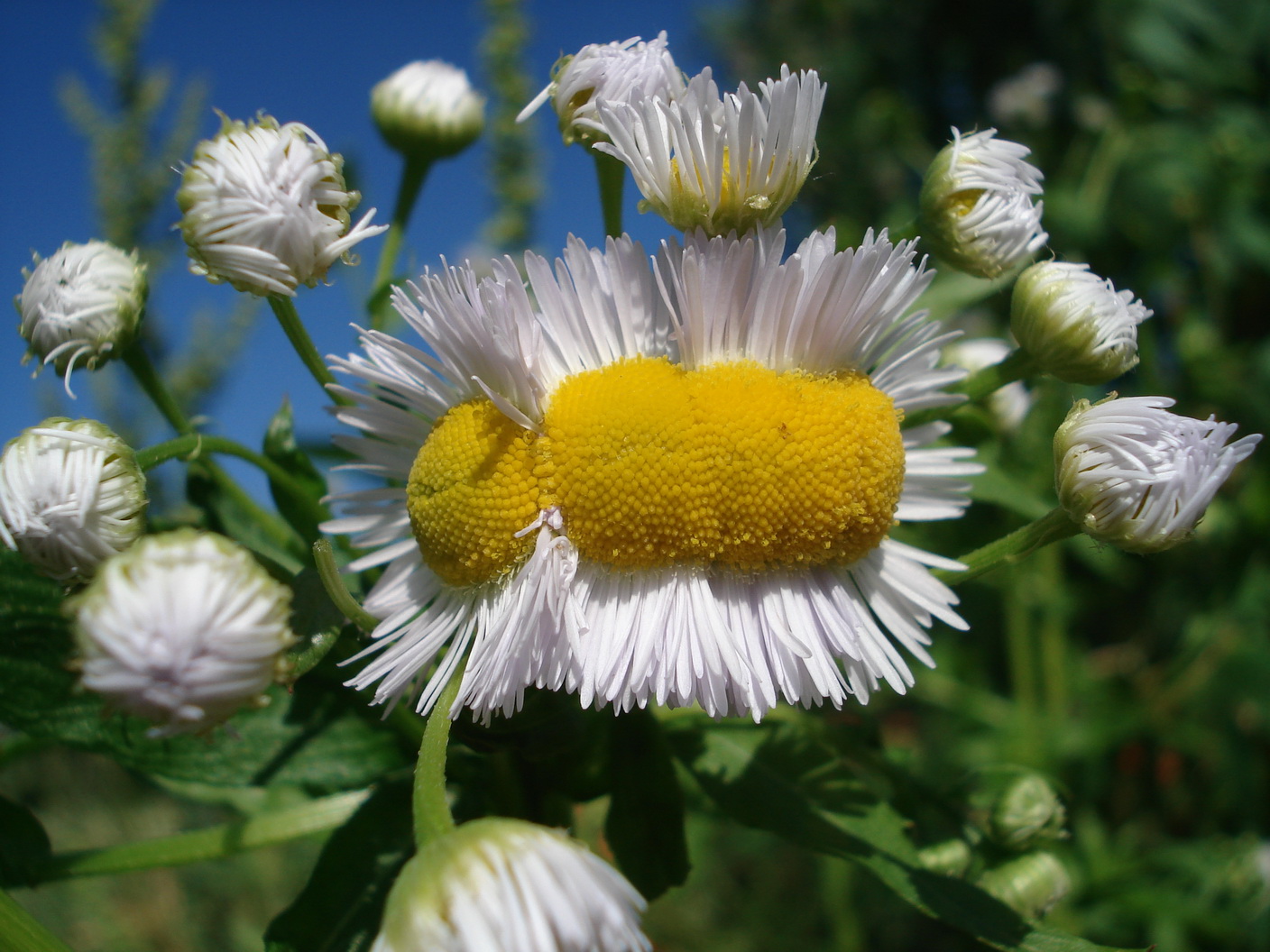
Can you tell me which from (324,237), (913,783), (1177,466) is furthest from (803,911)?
(324,237)

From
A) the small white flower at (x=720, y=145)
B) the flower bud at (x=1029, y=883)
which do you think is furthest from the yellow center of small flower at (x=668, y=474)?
the flower bud at (x=1029, y=883)

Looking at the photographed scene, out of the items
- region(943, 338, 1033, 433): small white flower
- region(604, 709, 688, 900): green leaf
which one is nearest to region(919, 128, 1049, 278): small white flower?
region(943, 338, 1033, 433): small white flower

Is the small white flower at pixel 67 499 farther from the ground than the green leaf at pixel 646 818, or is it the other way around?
the small white flower at pixel 67 499

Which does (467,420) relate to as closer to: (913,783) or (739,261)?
(739,261)

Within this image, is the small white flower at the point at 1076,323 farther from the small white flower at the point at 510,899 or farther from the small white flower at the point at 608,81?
the small white flower at the point at 510,899

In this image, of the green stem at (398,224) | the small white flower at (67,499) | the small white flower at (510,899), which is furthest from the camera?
the green stem at (398,224)

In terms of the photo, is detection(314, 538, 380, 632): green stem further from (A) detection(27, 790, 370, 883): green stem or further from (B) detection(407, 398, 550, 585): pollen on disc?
(A) detection(27, 790, 370, 883): green stem

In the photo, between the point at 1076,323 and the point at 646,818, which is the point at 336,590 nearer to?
the point at 646,818
